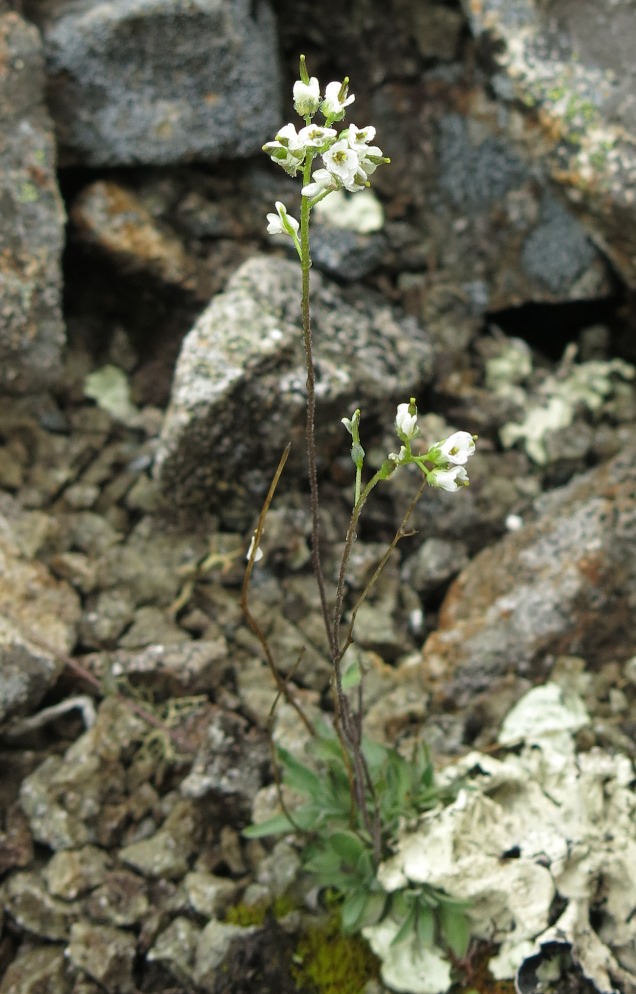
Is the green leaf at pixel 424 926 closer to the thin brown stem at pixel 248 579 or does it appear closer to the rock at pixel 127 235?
the thin brown stem at pixel 248 579

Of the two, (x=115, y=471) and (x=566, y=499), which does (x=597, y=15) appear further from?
(x=115, y=471)

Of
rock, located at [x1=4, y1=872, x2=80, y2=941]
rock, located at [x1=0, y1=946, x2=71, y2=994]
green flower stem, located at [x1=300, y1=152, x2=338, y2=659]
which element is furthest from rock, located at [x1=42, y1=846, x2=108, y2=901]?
green flower stem, located at [x1=300, y1=152, x2=338, y2=659]

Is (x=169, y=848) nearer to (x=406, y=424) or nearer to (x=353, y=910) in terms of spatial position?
(x=353, y=910)

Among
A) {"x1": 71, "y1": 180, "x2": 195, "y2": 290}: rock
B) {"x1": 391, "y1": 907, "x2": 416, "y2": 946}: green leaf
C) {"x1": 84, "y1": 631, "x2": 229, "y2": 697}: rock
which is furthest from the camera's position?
{"x1": 71, "y1": 180, "x2": 195, "y2": 290}: rock

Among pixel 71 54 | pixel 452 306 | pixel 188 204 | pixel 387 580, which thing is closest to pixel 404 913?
pixel 387 580

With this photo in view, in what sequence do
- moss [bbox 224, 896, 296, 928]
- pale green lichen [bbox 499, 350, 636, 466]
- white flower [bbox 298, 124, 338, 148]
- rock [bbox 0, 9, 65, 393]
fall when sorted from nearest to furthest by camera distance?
white flower [bbox 298, 124, 338, 148]
moss [bbox 224, 896, 296, 928]
rock [bbox 0, 9, 65, 393]
pale green lichen [bbox 499, 350, 636, 466]

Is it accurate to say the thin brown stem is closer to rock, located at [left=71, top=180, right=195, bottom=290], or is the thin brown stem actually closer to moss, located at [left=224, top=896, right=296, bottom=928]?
moss, located at [left=224, top=896, right=296, bottom=928]

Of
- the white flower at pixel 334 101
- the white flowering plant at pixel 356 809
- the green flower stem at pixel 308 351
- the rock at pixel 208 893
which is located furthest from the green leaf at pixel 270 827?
the white flower at pixel 334 101

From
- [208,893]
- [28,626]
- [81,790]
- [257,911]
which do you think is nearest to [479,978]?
[257,911]
